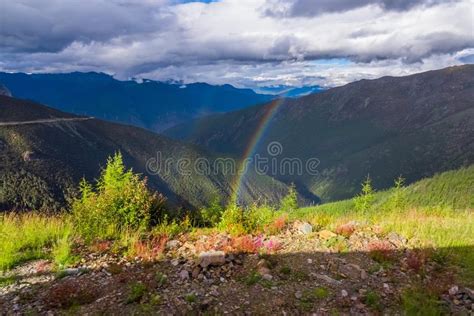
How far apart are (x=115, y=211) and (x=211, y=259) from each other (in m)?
3.99

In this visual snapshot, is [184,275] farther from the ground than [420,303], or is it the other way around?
[184,275]

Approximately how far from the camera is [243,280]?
25.5 feet

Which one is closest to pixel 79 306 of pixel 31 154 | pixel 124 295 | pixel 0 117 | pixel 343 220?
pixel 124 295

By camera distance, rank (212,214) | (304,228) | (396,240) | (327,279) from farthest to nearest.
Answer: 1. (212,214)
2. (304,228)
3. (396,240)
4. (327,279)

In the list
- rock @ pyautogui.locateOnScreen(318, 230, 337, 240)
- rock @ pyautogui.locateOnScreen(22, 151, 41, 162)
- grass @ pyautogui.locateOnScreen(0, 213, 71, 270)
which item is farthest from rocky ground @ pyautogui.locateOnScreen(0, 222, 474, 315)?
rock @ pyautogui.locateOnScreen(22, 151, 41, 162)

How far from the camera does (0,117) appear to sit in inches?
6422

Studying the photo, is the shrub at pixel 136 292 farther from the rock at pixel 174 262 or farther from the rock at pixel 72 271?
the rock at pixel 72 271

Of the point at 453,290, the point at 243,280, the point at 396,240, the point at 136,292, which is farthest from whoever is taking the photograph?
the point at 396,240

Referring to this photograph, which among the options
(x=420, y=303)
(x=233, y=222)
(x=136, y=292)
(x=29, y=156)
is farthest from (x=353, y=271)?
(x=29, y=156)

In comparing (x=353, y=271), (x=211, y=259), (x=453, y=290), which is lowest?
(x=453, y=290)

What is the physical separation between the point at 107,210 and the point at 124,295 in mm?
4194

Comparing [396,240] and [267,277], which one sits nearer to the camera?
[267,277]

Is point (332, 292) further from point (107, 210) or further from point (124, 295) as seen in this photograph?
point (107, 210)

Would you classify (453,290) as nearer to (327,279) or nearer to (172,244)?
(327,279)
